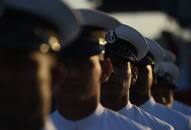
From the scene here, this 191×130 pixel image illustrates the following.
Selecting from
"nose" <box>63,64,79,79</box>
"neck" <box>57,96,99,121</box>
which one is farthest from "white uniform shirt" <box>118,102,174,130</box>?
"nose" <box>63,64,79,79</box>

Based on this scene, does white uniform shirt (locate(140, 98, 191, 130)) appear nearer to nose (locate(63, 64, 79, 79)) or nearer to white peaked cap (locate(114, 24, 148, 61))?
white peaked cap (locate(114, 24, 148, 61))

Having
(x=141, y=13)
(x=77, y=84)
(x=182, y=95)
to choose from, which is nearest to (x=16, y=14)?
(x=77, y=84)

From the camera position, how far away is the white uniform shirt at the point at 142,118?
8227 millimetres

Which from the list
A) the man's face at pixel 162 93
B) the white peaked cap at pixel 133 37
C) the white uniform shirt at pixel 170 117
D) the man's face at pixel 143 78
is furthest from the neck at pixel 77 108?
the man's face at pixel 162 93

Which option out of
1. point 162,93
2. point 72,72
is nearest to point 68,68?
point 72,72

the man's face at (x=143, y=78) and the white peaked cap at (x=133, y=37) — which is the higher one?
the white peaked cap at (x=133, y=37)

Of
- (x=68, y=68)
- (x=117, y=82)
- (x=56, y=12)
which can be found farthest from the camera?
(x=117, y=82)

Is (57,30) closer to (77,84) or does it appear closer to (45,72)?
(45,72)

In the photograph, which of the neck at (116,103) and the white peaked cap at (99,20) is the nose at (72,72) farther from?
the neck at (116,103)

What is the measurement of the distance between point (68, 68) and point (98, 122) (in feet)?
2.90

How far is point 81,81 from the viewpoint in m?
5.57

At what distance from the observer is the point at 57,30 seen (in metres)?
4.01

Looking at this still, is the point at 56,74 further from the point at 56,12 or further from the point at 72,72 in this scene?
the point at 72,72

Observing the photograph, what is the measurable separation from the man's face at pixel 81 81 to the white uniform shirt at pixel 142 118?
Answer: 95.3 inches
